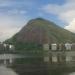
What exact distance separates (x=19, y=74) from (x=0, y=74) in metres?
4.36

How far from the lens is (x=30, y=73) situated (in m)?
71.4

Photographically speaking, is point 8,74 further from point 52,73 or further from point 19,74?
point 52,73

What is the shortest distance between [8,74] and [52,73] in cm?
942

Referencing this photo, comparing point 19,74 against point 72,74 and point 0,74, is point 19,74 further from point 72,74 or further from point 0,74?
point 72,74

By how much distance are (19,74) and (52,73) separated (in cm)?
703

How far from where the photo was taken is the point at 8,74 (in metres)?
67.9

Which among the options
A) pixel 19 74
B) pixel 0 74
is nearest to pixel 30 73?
pixel 19 74

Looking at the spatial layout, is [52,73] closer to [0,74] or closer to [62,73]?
[62,73]

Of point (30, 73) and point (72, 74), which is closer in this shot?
point (72, 74)

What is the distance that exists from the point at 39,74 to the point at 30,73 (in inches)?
119

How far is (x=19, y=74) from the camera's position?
69.6 metres

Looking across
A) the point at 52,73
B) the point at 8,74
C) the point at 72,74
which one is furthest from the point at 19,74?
the point at 72,74

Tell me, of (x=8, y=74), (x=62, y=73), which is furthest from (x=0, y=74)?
(x=62, y=73)

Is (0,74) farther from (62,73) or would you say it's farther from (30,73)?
(62,73)
